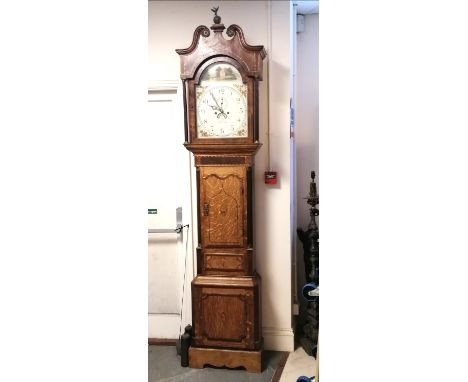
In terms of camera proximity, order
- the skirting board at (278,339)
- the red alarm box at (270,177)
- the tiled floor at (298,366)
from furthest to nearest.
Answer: the skirting board at (278,339) < the red alarm box at (270,177) < the tiled floor at (298,366)

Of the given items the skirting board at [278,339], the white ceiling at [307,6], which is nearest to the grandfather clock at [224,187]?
the skirting board at [278,339]

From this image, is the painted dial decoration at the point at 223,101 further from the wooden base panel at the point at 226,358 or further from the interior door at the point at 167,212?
the wooden base panel at the point at 226,358

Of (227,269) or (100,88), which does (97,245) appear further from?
(227,269)

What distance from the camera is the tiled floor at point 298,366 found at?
2.72 metres

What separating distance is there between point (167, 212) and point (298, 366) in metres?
1.36

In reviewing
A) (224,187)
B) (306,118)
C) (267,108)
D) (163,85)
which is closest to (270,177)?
(224,187)

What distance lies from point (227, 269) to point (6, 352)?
2292 mm

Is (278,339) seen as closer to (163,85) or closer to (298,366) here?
(298,366)

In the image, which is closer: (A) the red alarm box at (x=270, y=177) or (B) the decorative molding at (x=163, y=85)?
(A) the red alarm box at (x=270, y=177)

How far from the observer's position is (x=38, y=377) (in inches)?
24.1

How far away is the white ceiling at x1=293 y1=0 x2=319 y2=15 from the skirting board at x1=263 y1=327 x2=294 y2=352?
2.26 metres

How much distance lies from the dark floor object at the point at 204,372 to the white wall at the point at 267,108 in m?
0.19

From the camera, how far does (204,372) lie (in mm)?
2820
